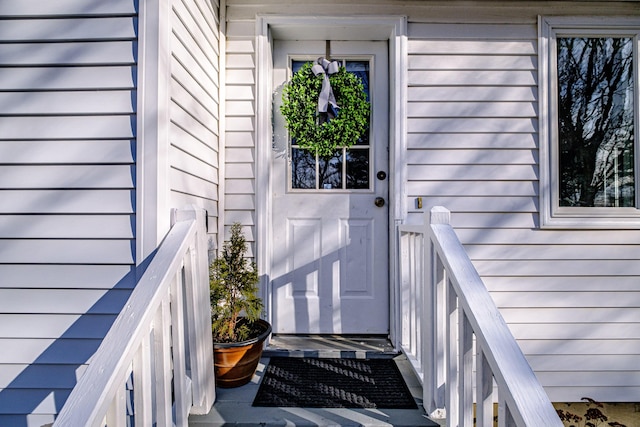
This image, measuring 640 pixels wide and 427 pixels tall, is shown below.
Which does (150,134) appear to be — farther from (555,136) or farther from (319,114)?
(555,136)

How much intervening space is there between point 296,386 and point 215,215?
3.72 ft

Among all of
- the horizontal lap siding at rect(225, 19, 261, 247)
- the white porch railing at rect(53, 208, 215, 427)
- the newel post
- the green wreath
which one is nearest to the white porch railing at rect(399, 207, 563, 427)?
the newel post

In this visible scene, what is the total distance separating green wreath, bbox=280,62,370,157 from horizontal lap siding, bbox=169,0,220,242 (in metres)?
0.49

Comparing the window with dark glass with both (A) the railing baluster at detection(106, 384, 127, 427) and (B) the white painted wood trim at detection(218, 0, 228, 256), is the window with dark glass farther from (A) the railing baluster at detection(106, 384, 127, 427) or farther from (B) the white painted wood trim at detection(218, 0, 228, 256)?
(A) the railing baluster at detection(106, 384, 127, 427)

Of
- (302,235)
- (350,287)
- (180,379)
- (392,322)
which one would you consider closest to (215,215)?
(302,235)

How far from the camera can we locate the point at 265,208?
2.52m

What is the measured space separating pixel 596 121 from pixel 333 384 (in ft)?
8.16

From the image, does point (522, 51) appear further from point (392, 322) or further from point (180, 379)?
point (180, 379)

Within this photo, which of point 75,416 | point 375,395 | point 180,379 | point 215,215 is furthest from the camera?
point 215,215

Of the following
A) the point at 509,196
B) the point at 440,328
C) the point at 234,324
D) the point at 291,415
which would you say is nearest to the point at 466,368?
the point at 440,328

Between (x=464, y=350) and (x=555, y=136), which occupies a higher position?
(x=555, y=136)

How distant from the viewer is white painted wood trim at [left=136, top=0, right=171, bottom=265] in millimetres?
1615

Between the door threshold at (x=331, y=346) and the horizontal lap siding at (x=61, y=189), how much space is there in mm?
1071

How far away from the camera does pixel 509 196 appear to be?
8.45 feet
